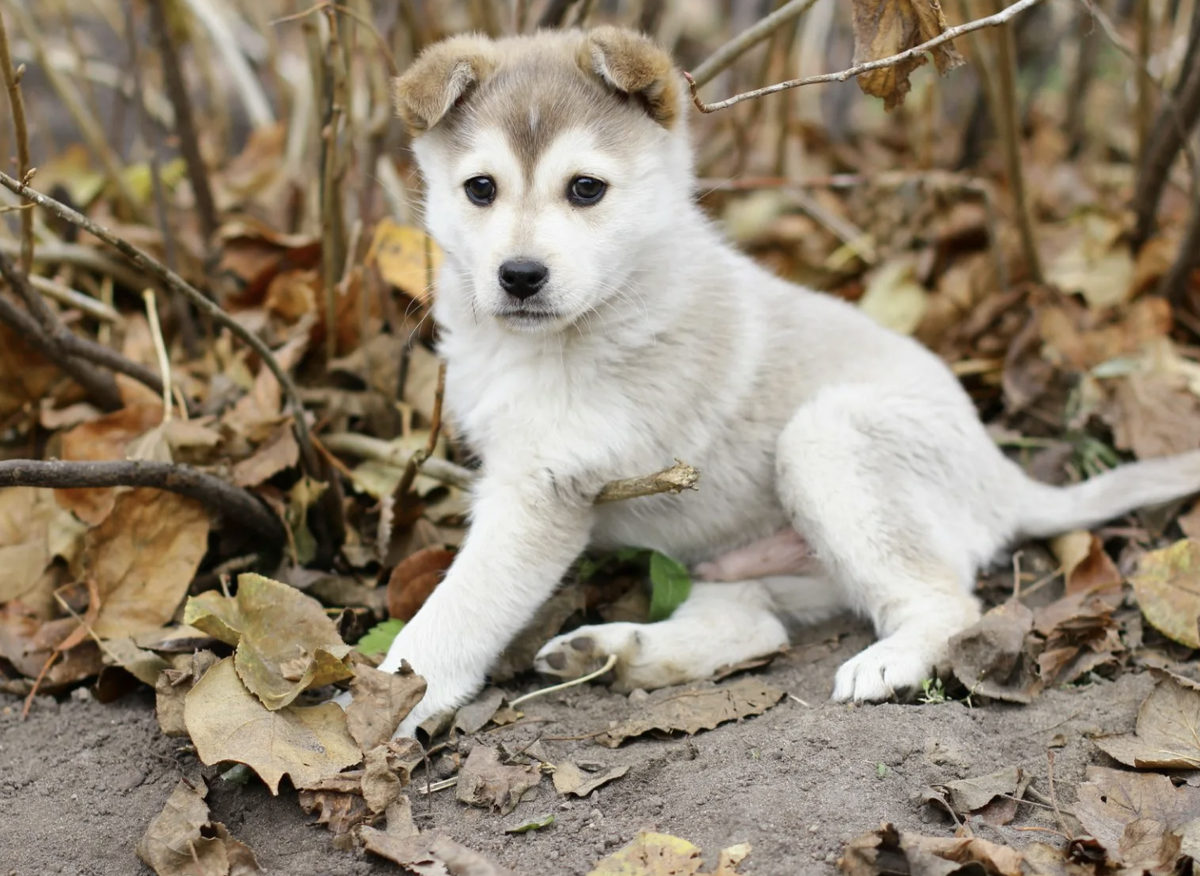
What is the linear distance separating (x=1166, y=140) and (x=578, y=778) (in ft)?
12.6

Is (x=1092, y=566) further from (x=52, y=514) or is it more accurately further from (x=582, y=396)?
(x=52, y=514)

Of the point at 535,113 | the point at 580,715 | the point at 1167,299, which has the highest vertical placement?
the point at 535,113

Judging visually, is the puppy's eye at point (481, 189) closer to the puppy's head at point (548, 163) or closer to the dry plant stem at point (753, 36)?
the puppy's head at point (548, 163)

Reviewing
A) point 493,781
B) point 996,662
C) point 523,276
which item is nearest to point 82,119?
point 523,276

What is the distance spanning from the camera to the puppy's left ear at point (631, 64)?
10.6ft

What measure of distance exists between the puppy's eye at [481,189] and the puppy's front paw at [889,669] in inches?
68.4

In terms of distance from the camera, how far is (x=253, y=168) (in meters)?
6.13

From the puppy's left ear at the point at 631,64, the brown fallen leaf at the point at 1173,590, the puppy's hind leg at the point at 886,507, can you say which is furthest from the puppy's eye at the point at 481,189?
the brown fallen leaf at the point at 1173,590

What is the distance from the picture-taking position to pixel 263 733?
111 inches

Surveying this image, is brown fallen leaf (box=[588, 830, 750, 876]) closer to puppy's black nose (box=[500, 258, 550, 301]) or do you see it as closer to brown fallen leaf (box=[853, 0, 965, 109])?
puppy's black nose (box=[500, 258, 550, 301])

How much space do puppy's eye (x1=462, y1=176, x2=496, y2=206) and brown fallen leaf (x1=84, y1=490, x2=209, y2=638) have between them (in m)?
1.34

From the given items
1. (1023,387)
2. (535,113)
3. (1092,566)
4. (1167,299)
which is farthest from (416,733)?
(1167,299)

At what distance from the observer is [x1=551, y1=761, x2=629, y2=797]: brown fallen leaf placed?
278 cm

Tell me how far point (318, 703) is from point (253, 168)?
12.9 ft
